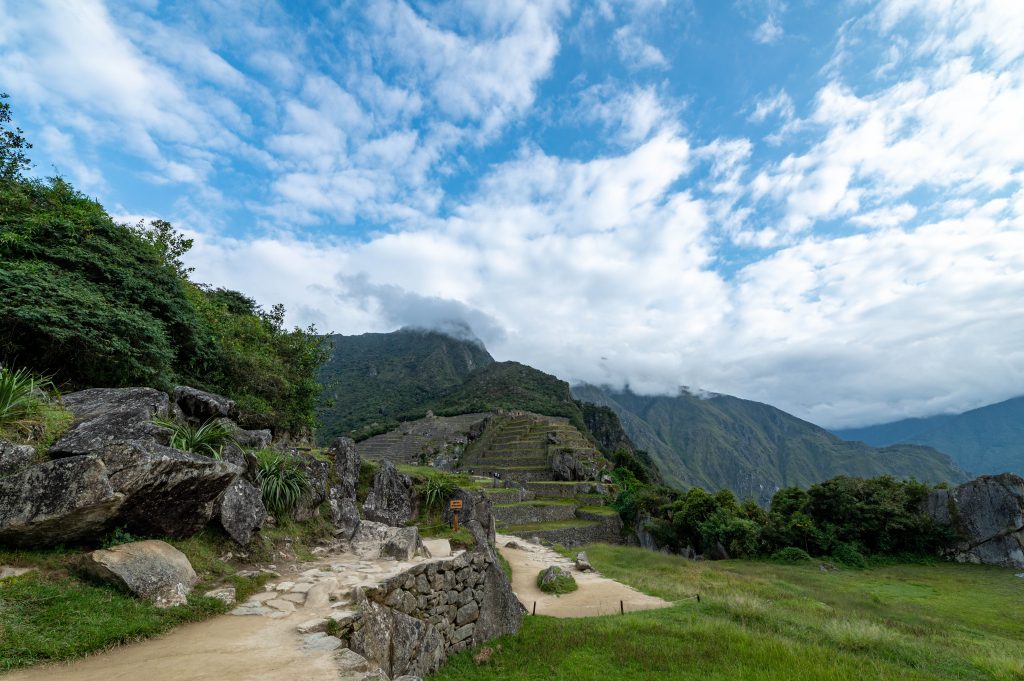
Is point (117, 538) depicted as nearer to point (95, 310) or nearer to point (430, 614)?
point (430, 614)

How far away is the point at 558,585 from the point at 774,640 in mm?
6950

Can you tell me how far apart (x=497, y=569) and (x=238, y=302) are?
74.1 feet

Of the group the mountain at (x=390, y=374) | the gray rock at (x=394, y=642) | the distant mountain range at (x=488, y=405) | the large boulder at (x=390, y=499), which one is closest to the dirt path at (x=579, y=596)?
the large boulder at (x=390, y=499)

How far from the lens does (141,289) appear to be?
10.6 m

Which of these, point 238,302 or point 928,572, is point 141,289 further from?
point 928,572

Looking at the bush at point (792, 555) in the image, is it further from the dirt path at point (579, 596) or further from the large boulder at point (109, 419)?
the large boulder at point (109, 419)

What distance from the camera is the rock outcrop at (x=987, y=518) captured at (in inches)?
759

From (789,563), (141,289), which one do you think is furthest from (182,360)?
(789,563)

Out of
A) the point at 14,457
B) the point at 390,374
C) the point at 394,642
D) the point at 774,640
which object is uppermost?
the point at 390,374

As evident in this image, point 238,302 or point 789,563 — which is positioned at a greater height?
→ point 238,302

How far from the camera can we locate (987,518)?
20.1m

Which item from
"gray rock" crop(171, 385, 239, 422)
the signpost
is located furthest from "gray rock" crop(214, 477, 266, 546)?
the signpost

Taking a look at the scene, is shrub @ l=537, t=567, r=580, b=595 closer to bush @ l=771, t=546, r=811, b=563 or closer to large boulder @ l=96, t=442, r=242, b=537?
large boulder @ l=96, t=442, r=242, b=537

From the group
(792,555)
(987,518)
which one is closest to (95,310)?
(792,555)
